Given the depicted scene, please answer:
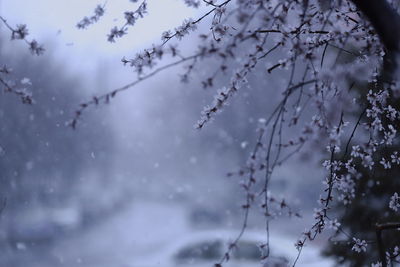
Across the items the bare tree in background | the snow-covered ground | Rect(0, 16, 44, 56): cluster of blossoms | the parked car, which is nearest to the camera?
the bare tree in background

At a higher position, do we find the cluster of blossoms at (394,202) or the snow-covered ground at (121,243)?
the snow-covered ground at (121,243)

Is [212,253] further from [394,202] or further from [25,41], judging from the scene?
[25,41]

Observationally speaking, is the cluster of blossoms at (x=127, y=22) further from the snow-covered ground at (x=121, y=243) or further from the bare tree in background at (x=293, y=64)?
the snow-covered ground at (x=121, y=243)

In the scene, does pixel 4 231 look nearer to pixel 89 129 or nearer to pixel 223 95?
pixel 89 129

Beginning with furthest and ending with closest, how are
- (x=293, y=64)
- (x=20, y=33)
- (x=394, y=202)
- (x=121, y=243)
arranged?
(x=121, y=243)
(x=394, y=202)
(x=20, y=33)
(x=293, y=64)

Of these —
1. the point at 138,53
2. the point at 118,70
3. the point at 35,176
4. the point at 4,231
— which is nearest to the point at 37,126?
the point at 35,176

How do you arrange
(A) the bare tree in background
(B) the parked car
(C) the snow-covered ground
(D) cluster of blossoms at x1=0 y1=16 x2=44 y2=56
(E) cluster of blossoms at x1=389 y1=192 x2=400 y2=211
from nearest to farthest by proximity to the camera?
(A) the bare tree in background → (D) cluster of blossoms at x1=0 y1=16 x2=44 y2=56 → (E) cluster of blossoms at x1=389 y1=192 x2=400 y2=211 → (B) the parked car → (C) the snow-covered ground

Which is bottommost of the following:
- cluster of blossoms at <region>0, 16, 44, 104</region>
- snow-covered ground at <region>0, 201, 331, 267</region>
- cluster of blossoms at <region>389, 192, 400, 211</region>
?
cluster of blossoms at <region>389, 192, 400, 211</region>

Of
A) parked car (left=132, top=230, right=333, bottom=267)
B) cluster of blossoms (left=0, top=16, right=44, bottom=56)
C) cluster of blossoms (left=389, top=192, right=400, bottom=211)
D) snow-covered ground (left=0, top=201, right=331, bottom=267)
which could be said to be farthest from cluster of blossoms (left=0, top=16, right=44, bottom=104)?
snow-covered ground (left=0, top=201, right=331, bottom=267)

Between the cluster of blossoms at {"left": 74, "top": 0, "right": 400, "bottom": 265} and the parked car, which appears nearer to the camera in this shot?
the cluster of blossoms at {"left": 74, "top": 0, "right": 400, "bottom": 265}

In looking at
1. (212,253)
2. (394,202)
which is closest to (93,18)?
(394,202)

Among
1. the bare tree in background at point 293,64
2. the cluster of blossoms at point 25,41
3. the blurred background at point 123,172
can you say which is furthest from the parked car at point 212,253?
the cluster of blossoms at point 25,41

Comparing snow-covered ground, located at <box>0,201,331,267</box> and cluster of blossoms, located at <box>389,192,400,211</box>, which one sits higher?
snow-covered ground, located at <box>0,201,331,267</box>

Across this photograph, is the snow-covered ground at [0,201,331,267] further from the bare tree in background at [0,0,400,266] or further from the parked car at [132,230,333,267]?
the bare tree in background at [0,0,400,266]
